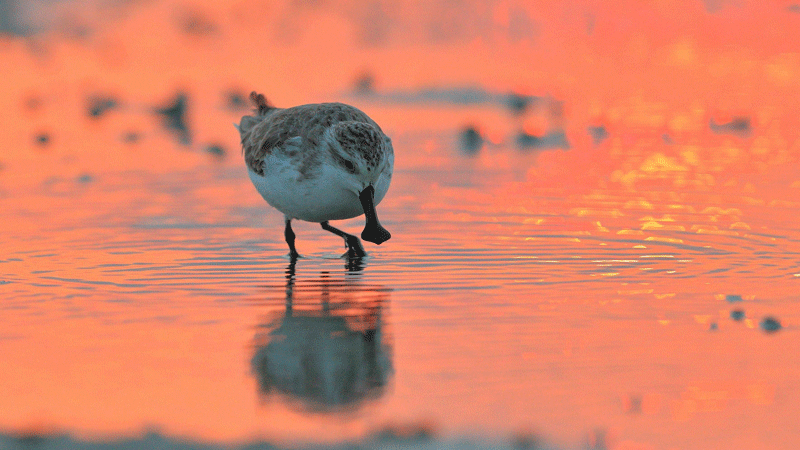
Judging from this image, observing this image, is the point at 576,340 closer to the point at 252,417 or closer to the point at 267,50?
the point at 252,417

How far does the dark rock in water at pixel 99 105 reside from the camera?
62.7ft

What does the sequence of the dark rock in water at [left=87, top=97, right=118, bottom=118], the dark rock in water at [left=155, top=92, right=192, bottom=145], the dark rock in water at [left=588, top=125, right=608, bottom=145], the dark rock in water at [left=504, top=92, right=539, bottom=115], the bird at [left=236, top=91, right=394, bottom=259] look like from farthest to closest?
the dark rock in water at [left=87, top=97, right=118, bottom=118], the dark rock in water at [left=155, top=92, right=192, bottom=145], the dark rock in water at [left=504, top=92, right=539, bottom=115], the dark rock in water at [left=588, top=125, right=608, bottom=145], the bird at [left=236, top=91, right=394, bottom=259]

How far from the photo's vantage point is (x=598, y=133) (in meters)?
16.5

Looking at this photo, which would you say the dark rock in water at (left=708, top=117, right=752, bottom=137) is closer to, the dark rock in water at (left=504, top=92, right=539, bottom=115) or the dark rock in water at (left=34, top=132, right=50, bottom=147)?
the dark rock in water at (left=504, top=92, right=539, bottom=115)

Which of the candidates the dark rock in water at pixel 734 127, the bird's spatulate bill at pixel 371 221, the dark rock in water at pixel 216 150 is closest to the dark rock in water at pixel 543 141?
the dark rock in water at pixel 734 127

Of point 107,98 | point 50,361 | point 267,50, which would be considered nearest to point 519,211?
point 50,361

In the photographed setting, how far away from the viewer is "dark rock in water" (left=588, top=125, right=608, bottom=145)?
15930 millimetres

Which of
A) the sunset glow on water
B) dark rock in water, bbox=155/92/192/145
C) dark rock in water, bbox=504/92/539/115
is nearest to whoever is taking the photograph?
the sunset glow on water

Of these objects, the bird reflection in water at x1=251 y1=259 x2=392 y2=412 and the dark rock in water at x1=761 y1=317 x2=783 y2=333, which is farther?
the dark rock in water at x1=761 y1=317 x2=783 y2=333

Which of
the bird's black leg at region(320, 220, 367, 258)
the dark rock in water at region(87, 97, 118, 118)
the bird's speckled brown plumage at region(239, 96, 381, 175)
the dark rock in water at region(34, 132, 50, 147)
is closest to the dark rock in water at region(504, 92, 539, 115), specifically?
the dark rock in water at region(87, 97, 118, 118)

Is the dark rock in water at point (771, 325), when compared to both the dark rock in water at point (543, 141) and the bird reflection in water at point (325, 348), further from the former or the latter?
the dark rock in water at point (543, 141)

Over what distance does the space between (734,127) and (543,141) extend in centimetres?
319

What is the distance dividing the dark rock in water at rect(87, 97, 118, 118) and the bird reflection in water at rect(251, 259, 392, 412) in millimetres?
12940

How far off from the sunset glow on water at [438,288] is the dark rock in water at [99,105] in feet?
4.16
